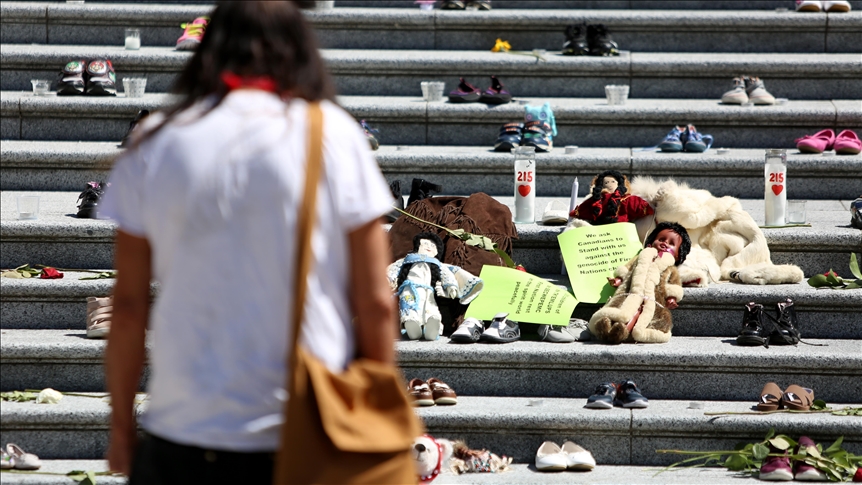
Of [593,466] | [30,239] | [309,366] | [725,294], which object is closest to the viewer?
[309,366]

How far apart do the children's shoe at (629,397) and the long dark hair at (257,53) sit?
2498mm

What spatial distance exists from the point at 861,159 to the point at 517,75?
2.00 m

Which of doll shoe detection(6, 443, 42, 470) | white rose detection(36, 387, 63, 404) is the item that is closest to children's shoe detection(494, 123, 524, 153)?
white rose detection(36, 387, 63, 404)

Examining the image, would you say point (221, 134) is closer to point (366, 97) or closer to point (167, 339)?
point (167, 339)

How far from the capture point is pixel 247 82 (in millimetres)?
1658

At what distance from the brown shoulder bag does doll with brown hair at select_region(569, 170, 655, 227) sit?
3115mm

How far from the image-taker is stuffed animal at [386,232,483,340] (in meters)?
4.14

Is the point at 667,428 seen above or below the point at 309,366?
below

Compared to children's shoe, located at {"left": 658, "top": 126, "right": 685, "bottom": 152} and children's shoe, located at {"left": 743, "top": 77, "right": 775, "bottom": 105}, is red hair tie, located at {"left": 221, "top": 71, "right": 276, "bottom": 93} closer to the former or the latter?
children's shoe, located at {"left": 658, "top": 126, "right": 685, "bottom": 152}

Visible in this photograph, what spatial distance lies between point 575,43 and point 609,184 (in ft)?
5.49

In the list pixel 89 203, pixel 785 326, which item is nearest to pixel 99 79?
pixel 89 203

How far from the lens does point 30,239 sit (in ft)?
15.2

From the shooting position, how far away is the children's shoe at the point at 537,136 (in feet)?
17.9

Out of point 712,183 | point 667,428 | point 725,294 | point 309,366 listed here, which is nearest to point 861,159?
point 712,183
